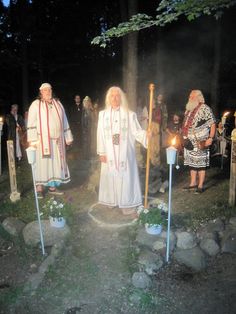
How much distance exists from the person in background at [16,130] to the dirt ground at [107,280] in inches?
240

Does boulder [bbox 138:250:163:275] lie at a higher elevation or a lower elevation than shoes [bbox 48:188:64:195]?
lower

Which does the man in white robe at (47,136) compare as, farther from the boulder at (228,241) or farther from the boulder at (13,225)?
the boulder at (228,241)

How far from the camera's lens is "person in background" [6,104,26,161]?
502 inches

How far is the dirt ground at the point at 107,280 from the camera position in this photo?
5027 millimetres

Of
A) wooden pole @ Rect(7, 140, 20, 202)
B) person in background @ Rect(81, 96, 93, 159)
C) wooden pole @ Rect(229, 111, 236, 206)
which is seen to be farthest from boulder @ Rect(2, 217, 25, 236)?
person in background @ Rect(81, 96, 93, 159)

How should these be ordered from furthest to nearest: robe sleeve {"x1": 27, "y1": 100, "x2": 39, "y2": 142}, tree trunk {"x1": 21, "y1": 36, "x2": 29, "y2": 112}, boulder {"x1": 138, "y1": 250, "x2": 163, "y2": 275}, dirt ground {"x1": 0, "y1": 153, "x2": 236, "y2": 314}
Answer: tree trunk {"x1": 21, "y1": 36, "x2": 29, "y2": 112} < robe sleeve {"x1": 27, "y1": 100, "x2": 39, "y2": 142} < boulder {"x1": 138, "y1": 250, "x2": 163, "y2": 275} < dirt ground {"x1": 0, "y1": 153, "x2": 236, "y2": 314}

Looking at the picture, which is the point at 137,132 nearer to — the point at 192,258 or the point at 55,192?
the point at 192,258

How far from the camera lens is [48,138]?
8289 millimetres

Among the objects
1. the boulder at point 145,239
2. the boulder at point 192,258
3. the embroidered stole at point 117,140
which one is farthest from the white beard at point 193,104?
the boulder at point 192,258

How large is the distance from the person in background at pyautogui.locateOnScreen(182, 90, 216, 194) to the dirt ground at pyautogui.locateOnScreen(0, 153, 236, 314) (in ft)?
4.23

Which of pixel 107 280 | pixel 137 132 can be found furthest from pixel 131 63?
pixel 107 280

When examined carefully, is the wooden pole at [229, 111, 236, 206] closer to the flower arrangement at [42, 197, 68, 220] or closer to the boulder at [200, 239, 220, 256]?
the boulder at [200, 239, 220, 256]

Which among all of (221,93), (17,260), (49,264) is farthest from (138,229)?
(221,93)

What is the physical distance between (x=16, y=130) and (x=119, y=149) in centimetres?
669
